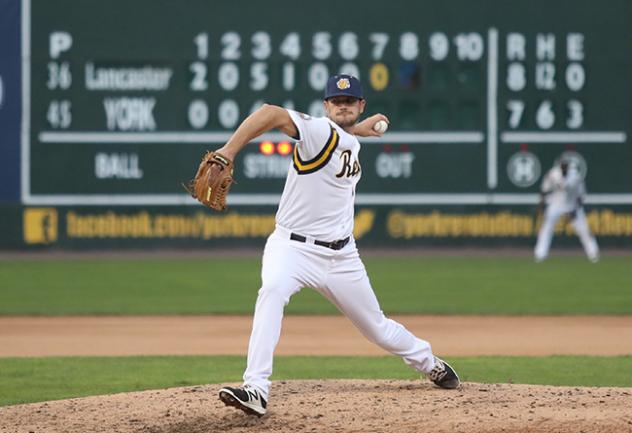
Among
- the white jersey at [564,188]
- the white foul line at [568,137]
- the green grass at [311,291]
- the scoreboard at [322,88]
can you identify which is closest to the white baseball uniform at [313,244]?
the green grass at [311,291]

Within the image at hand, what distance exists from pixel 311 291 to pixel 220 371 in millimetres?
7635

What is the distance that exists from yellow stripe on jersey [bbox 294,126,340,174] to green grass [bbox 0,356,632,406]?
2531 millimetres

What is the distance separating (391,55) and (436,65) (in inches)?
27.3

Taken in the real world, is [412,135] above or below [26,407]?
above

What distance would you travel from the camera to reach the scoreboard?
18.7m

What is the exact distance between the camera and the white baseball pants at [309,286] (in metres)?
6.13

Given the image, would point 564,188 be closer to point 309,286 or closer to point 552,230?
point 552,230

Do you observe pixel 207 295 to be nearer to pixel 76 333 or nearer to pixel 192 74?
pixel 76 333

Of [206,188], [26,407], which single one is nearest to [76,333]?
[26,407]

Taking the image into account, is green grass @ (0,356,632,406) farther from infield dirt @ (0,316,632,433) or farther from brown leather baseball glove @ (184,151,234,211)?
brown leather baseball glove @ (184,151,234,211)

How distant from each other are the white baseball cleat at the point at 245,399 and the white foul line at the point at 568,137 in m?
13.8

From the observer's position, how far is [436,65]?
19094 millimetres

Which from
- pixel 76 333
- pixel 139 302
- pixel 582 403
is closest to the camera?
pixel 582 403

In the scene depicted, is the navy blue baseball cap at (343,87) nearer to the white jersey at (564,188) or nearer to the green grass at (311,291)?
the green grass at (311,291)
